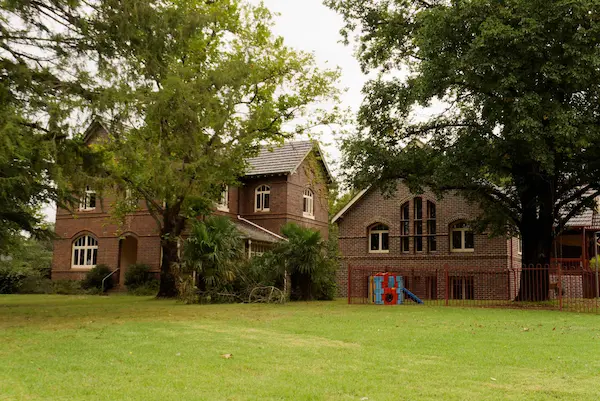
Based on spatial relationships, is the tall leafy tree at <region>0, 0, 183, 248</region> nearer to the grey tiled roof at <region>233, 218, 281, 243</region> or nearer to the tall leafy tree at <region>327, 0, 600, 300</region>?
the tall leafy tree at <region>327, 0, 600, 300</region>

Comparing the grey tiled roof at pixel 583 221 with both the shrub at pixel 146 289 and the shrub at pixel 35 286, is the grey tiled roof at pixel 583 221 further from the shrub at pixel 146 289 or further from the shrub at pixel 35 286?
the shrub at pixel 35 286

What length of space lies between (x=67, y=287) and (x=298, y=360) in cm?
2842

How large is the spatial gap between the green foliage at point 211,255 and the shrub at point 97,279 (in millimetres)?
11885

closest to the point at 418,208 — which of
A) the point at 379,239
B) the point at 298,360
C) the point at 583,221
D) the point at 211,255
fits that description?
the point at 379,239

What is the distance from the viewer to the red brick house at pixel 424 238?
28.2m

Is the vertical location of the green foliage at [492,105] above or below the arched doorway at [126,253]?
above

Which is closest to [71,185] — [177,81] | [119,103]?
[119,103]

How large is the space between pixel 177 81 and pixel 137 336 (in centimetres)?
652

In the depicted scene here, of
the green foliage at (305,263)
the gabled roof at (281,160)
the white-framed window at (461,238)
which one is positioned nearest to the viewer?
the green foliage at (305,263)

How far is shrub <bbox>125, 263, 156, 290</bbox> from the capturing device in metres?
32.7

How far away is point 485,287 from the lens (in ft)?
90.7

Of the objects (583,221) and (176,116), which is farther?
(583,221)

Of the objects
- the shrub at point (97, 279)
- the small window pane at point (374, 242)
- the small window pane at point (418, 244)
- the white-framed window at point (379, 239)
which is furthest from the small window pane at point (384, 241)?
the shrub at point (97, 279)

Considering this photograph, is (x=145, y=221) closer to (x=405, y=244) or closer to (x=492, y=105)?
(x=405, y=244)
